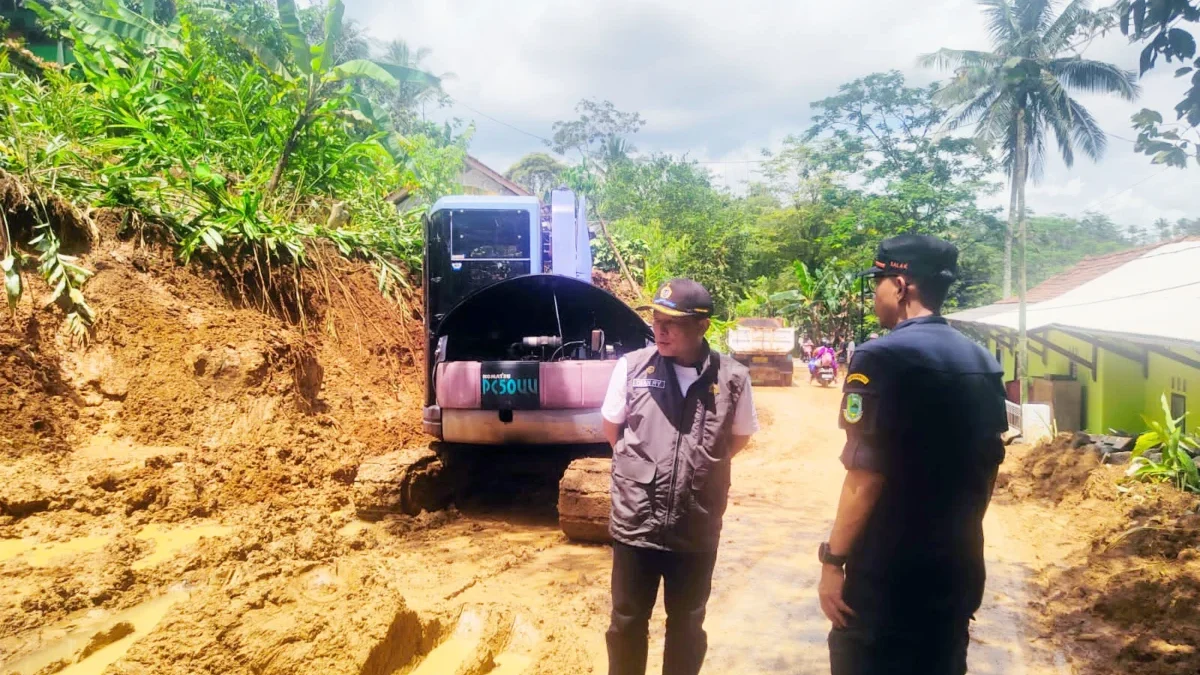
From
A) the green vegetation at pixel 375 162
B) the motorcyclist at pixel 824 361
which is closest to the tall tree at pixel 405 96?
the green vegetation at pixel 375 162

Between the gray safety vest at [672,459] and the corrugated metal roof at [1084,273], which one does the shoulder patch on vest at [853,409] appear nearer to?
the gray safety vest at [672,459]

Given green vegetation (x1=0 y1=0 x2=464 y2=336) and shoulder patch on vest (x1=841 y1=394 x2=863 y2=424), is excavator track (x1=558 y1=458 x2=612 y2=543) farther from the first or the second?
green vegetation (x1=0 y1=0 x2=464 y2=336)

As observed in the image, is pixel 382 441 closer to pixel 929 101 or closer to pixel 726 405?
pixel 726 405

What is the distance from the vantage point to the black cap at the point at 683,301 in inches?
108

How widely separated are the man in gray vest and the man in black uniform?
65cm

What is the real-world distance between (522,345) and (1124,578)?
4.50m

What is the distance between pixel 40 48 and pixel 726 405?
21.3 m

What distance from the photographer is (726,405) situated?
9.08ft

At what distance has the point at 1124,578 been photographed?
4602mm

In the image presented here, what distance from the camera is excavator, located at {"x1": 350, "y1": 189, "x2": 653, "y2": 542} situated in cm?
529

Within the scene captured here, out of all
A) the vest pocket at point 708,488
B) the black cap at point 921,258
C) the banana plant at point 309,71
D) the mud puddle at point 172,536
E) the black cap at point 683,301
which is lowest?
the mud puddle at point 172,536

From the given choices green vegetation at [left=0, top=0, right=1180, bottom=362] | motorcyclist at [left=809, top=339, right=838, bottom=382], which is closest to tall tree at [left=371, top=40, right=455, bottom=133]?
green vegetation at [left=0, top=0, right=1180, bottom=362]

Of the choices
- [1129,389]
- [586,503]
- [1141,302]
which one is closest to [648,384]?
[586,503]

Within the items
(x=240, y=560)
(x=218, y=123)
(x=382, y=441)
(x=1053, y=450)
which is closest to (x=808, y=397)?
(x=1053, y=450)
